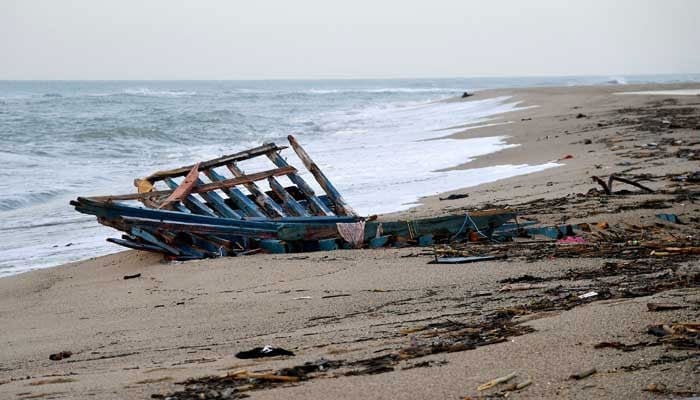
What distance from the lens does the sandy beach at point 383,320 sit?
10.9 ft

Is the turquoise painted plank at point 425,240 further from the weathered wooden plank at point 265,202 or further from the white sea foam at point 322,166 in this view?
the white sea foam at point 322,166

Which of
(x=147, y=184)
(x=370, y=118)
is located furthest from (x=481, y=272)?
(x=370, y=118)

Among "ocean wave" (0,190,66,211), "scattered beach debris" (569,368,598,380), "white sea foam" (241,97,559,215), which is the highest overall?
"scattered beach debris" (569,368,598,380)

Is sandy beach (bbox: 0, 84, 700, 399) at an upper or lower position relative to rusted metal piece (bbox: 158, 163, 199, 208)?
lower

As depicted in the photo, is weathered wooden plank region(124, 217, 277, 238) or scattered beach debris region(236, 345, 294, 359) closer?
scattered beach debris region(236, 345, 294, 359)

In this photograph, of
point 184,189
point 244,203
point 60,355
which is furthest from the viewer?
point 244,203

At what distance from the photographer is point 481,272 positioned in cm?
572

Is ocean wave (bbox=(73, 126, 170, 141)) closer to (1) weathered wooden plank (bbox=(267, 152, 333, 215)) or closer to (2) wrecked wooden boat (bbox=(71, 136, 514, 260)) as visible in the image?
(1) weathered wooden plank (bbox=(267, 152, 333, 215))

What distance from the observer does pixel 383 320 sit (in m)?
4.59

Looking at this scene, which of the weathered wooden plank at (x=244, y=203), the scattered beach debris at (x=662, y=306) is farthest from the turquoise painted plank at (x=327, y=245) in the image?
the scattered beach debris at (x=662, y=306)

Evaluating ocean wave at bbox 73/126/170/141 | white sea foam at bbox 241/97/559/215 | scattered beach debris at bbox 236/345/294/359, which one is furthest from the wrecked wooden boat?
ocean wave at bbox 73/126/170/141

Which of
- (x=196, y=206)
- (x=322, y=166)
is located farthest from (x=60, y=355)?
(x=322, y=166)

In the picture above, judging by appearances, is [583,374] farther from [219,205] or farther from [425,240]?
[219,205]

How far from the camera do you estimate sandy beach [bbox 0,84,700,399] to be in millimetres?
3328
